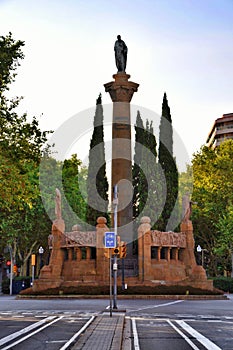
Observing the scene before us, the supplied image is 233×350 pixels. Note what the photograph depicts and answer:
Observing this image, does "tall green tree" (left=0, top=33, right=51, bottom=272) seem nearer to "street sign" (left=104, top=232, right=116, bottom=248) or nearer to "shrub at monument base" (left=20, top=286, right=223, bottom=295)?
"street sign" (left=104, top=232, right=116, bottom=248)

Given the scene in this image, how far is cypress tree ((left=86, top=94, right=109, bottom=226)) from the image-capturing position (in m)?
64.2

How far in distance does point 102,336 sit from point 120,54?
37.7 m

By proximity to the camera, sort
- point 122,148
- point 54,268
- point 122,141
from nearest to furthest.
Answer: point 54,268 < point 122,148 < point 122,141

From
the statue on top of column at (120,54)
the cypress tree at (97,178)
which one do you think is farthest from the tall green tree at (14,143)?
the cypress tree at (97,178)

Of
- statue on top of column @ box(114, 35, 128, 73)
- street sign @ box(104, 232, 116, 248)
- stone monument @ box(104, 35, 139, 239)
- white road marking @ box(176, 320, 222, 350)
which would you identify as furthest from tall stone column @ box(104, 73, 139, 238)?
white road marking @ box(176, 320, 222, 350)

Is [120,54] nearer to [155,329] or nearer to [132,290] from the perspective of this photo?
[132,290]

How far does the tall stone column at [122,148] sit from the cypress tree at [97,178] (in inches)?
620

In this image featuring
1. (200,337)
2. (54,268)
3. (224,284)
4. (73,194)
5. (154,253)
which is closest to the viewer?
(200,337)

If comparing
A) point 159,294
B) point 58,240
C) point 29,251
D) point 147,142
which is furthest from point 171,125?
point 159,294

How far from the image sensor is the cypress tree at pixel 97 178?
2530 inches

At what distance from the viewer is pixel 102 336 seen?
16281 millimetres

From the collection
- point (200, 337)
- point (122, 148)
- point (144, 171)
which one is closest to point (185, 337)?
point (200, 337)

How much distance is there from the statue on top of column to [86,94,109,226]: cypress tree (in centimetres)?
1513

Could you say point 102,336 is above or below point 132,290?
below
